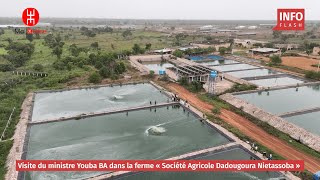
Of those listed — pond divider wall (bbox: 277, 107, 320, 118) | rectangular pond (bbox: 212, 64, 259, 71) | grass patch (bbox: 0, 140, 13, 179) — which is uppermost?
rectangular pond (bbox: 212, 64, 259, 71)

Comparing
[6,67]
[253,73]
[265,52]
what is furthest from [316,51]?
[6,67]

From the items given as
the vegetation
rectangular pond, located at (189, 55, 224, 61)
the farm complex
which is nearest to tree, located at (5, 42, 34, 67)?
the farm complex

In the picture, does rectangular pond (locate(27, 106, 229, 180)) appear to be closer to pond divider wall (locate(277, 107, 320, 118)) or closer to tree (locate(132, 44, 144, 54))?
pond divider wall (locate(277, 107, 320, 118))

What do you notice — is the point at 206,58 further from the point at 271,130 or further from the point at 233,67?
the point at 271,130

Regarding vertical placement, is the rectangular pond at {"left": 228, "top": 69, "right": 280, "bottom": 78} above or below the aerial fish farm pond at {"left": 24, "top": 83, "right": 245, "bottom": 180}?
above

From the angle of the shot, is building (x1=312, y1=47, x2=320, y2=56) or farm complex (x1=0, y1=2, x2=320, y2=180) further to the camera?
building (x1=312, y1=47, x2=320, y2=56)

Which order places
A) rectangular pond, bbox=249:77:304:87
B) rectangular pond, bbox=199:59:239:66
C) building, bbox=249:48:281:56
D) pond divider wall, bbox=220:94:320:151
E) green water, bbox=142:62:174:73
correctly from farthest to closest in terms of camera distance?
building, bbox=249:48:281:56
rectangular pond, bbox=199:59:239:66
green water, bbox=142:62:174:73
rectangular pond, bbox=249:77:304:87
pond divider wall, bbox=220:94:320:151

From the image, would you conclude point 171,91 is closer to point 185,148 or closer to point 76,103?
point 76,103
